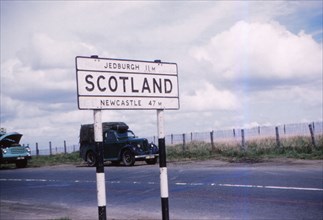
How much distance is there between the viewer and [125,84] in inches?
189

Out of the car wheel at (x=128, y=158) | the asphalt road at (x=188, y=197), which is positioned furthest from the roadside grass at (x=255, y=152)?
the asphalt road at (x=188, y=197)

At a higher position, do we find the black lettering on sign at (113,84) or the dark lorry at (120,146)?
the black lettering on sign at (113,84)

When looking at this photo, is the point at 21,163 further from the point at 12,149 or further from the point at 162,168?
the point at 162,168

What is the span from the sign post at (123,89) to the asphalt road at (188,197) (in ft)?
13.9

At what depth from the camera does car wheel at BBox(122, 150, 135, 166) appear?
2264 centimetres

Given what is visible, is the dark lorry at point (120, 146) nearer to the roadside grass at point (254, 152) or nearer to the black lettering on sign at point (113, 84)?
the roadside grass at point (254, 152)

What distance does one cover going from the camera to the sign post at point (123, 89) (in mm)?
4477

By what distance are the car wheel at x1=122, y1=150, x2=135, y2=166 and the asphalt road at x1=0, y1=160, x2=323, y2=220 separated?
6.16 metres

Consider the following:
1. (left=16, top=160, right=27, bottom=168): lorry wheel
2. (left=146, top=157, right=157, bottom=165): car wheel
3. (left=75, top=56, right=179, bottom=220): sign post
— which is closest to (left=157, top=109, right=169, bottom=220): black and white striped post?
(left=75, top=56, right=179, bottom=220): sign post

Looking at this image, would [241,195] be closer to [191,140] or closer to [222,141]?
[222,141]

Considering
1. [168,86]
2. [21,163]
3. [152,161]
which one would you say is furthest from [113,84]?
[21,163]

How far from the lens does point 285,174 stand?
→ 14.5 m

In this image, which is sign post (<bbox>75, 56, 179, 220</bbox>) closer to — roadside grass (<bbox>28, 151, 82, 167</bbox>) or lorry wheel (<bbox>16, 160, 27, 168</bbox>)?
lorry wheel (<bbox>16, 160, 27, 168</bbox>)

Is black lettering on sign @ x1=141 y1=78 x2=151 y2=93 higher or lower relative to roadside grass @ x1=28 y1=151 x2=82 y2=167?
higher
